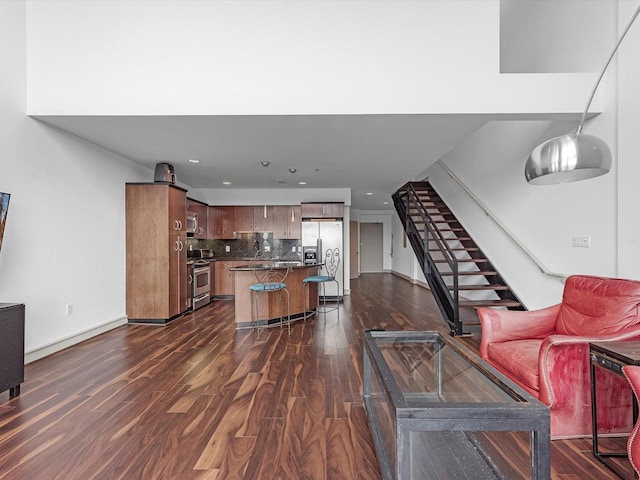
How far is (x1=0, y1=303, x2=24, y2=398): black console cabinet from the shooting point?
2.49m

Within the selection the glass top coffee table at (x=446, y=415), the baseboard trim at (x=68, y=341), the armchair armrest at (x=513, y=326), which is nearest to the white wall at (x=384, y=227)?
the baseboard trim at (x=68, y=341)

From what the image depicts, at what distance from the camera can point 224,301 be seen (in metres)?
7.21

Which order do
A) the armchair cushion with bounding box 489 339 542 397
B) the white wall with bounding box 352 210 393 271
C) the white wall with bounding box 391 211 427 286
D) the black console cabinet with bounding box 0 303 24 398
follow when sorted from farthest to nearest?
the white wall with bounding box 352 210 393 271 < the white wall with bounding box 391 211 427 286 < the black console cabinet with bounding box 0 303 24 398 < the armchair cushion with bounding box 489 339 542 397

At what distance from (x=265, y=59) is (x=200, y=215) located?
14.8 feet

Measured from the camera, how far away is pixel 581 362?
2053mm

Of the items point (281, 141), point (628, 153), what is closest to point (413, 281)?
point (281, 141)

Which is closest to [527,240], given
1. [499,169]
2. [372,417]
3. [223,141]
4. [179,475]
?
[499,169]

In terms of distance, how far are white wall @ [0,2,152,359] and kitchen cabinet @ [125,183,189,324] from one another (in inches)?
5.3

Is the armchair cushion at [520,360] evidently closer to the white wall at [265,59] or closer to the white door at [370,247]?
the white wall at [265,59]

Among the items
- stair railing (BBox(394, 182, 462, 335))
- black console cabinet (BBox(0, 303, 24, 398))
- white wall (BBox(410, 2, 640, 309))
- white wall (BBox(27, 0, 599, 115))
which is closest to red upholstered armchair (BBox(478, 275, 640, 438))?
white wall (BBox(410, 2, 640, 309))

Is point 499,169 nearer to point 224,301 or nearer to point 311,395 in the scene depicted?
point 311,395

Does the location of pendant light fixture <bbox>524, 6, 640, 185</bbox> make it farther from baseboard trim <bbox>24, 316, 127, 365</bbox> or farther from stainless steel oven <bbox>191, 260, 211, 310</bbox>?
stainless steel oven <bbox>191, 260, 211, 310</bbox>

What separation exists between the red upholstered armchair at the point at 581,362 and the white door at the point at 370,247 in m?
10.5

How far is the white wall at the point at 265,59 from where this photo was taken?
3.29 metres
